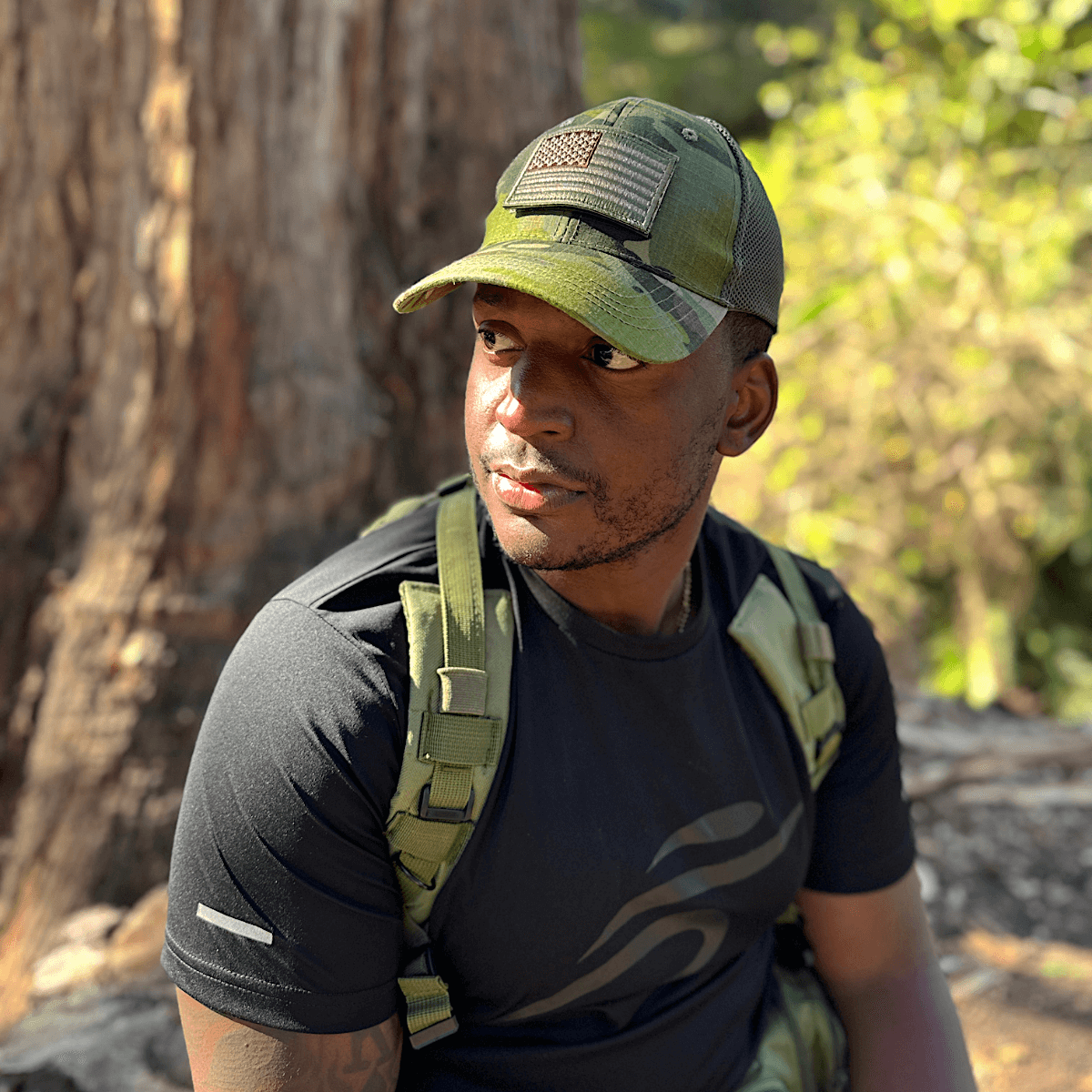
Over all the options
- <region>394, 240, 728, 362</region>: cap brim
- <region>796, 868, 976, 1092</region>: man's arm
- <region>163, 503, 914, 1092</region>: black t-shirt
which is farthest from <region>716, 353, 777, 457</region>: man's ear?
<region>796, 868, 976, 1092</region>: man's arm

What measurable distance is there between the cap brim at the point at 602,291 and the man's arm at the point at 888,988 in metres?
1.15

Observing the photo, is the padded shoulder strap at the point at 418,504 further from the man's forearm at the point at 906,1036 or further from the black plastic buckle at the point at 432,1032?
the man's forearm at the point at 906,1036

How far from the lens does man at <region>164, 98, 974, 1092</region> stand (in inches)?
54.8

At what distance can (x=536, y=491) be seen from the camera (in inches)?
58.7

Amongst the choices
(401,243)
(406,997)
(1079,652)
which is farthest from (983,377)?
(406,997)

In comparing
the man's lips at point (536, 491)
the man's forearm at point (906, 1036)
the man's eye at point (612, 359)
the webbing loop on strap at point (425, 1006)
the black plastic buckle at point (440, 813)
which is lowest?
the man's forearm at point (906, 1036)

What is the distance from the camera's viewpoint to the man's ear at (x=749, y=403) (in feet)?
5.47

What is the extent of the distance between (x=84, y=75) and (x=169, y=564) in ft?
4.17

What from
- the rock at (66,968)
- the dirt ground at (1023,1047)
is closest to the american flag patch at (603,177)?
the rock at (66,968)

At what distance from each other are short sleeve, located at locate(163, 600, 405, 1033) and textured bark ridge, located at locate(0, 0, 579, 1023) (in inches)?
54.1

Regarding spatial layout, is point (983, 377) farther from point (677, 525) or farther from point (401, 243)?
point (677, 525)

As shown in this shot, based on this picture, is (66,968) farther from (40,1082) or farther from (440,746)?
(440,746)

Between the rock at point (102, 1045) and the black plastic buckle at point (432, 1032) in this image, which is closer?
the black plastic buckle at point (432, 1032)

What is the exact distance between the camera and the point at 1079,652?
18.0ft
